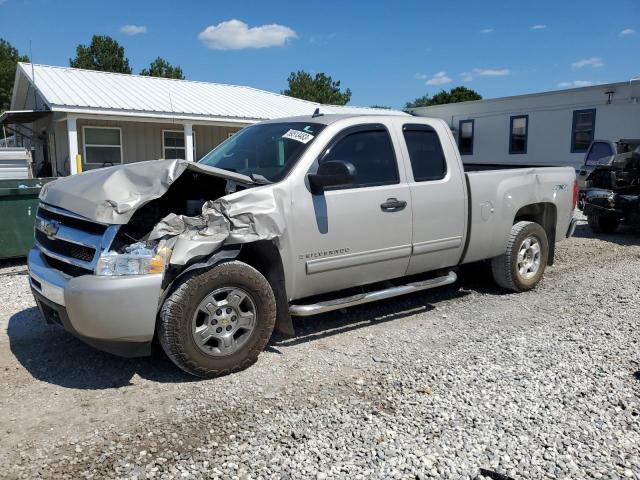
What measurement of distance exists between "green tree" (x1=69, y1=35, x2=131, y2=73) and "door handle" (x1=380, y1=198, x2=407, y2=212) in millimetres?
49708

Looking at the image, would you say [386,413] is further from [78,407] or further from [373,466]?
[78,407]

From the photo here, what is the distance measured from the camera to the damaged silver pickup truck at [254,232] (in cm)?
360

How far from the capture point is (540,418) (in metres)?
3.44

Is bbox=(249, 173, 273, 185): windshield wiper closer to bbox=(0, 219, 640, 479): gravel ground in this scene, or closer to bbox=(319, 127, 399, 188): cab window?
bbox=(319, 127, 399, 188): cab window

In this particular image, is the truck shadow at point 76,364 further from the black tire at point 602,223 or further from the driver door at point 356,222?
the black tire at point 602,223

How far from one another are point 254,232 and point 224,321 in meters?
0.67

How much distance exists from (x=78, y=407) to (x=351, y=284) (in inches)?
90.3

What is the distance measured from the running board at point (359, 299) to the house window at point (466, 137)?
20527 millimetres

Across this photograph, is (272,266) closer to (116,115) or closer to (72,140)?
(72,140)

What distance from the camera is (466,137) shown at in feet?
82.0

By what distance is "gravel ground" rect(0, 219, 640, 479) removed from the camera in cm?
296

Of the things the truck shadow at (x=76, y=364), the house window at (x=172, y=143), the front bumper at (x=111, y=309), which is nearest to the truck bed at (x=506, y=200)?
the truck shadow at (x=76, y=364)

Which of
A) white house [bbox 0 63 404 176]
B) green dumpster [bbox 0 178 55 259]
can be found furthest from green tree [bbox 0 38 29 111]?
green dumpster [bbox 0 178 55 259]

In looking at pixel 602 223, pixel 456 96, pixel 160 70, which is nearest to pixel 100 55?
pixel 160 70
